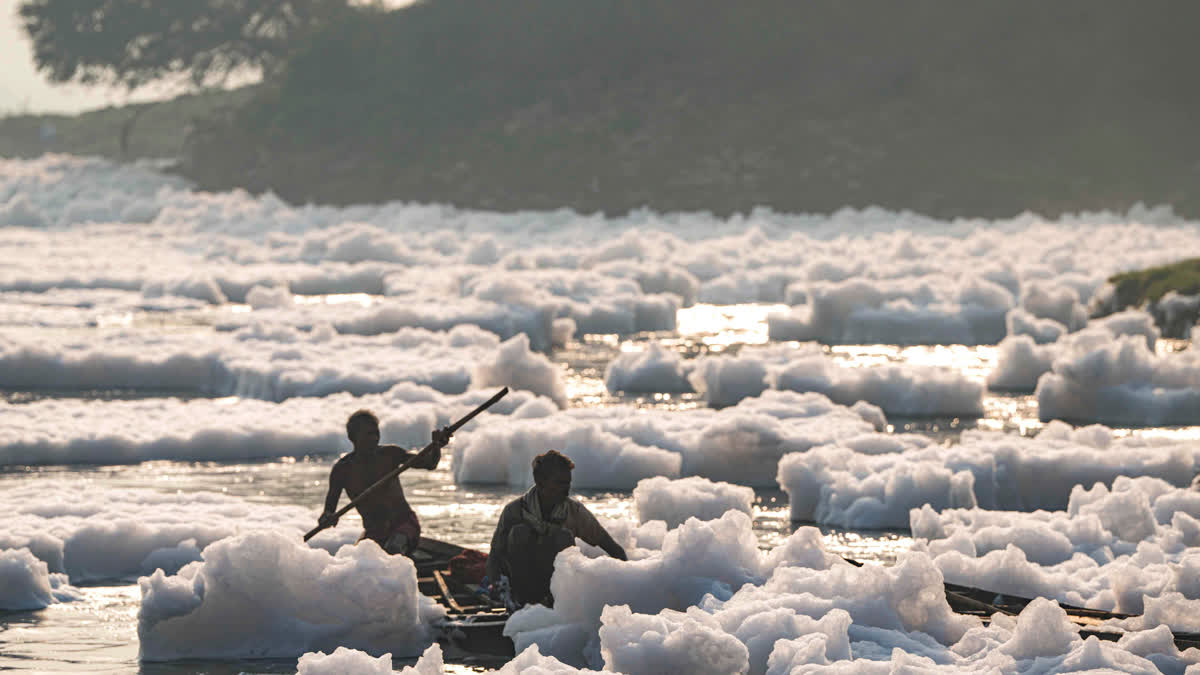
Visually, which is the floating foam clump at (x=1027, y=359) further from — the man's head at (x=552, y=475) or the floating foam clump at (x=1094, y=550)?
the man's head at (x=552, y=475)

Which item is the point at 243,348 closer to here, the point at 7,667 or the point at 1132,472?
the point at 1132,472

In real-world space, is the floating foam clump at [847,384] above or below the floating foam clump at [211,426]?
above

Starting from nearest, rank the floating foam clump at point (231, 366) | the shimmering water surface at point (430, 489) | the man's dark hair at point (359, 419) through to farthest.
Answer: the shimmering water surface at point (430, 489)
the man's dark hair at point (359, 419)
the floating foam clump at point (231, 366)

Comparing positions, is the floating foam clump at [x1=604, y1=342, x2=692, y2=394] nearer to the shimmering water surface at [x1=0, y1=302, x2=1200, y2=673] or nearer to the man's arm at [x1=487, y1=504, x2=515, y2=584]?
the shimmering water surface at [x1=0, y1=302, x2=1200, y2=673]

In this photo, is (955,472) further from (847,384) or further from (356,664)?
(356,664)

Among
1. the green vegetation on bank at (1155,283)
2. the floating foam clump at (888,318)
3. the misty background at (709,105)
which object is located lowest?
the floating foam clump at (888,318)

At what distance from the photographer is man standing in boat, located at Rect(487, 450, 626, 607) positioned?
963 cm

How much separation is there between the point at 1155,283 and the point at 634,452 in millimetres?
14623

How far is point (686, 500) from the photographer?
13.0 m

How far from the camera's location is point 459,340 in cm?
2458

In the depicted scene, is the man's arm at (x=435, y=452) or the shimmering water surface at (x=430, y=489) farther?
the man's arm at (x=435, y=452)

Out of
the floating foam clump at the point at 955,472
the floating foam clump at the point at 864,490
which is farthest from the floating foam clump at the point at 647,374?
the floating foam clump at the point at 864,490

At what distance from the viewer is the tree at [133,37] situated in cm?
7094

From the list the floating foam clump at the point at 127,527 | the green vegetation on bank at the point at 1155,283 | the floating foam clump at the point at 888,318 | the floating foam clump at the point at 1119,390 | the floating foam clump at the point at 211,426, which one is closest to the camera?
the floating foam clump at the point at 127,527
